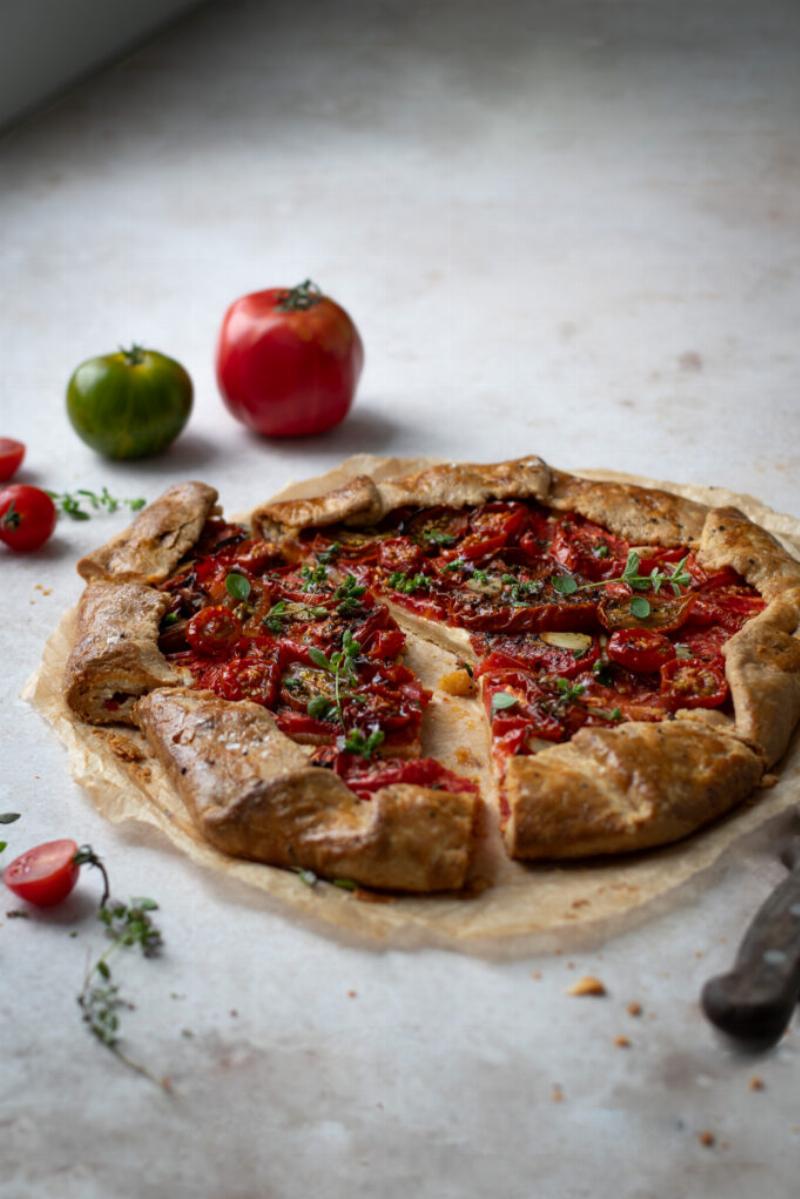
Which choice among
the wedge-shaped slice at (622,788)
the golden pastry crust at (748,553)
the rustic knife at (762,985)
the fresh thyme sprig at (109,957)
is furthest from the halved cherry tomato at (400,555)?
the rustic knife at (762,985)

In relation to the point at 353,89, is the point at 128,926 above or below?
below

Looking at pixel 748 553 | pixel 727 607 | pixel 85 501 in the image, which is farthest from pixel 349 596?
pixel 85 501

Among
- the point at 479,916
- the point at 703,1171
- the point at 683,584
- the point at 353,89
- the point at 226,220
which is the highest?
the point at 353,89

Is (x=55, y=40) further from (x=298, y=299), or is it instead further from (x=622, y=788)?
(x=622, y=788)

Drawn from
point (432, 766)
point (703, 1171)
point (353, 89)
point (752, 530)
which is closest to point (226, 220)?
point (353, 89)

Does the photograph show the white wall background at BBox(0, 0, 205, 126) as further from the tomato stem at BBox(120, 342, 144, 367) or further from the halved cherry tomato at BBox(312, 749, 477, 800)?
the halved cherry tomato at BBox(312, 749, 477, 800)

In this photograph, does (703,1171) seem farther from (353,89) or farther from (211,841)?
(353,89)
